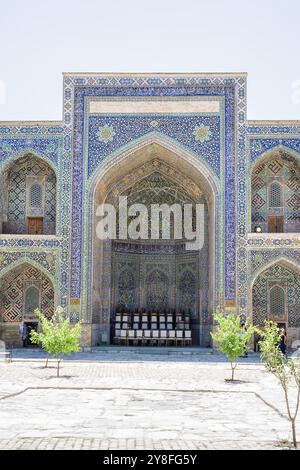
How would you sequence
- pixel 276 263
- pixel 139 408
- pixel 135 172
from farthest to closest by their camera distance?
pixel 135 172 → pixel 276 263 → pixel 139 408

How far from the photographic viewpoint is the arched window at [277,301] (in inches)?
757

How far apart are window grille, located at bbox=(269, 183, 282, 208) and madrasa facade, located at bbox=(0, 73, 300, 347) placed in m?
0.03

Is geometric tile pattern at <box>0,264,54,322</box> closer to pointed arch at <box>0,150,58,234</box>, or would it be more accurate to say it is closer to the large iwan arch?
pointed arch at <box>0,150,58,234</box>

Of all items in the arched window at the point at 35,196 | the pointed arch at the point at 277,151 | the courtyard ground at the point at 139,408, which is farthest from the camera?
the arched window at the point at 35,196

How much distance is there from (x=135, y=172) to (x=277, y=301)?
6290mm

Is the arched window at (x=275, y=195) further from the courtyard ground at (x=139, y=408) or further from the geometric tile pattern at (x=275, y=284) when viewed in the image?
the courtyard ground at (x=139, y=408)

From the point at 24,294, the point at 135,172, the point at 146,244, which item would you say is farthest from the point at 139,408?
the point at 146,244

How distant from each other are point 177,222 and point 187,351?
5564 millimetres

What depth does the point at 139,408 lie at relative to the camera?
7754mm

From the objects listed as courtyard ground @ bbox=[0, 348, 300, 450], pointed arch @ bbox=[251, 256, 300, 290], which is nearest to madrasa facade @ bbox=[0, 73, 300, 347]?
pointed arch @ bbox=[251, 256, 300, 290]

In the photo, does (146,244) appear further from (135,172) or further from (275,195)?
(275,195)

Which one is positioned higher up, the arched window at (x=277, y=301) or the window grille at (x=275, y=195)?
the window grille at (x=275, y=195)

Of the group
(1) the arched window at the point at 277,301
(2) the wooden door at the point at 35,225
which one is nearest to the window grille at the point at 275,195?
(1) the arched window at the point at 277,301
